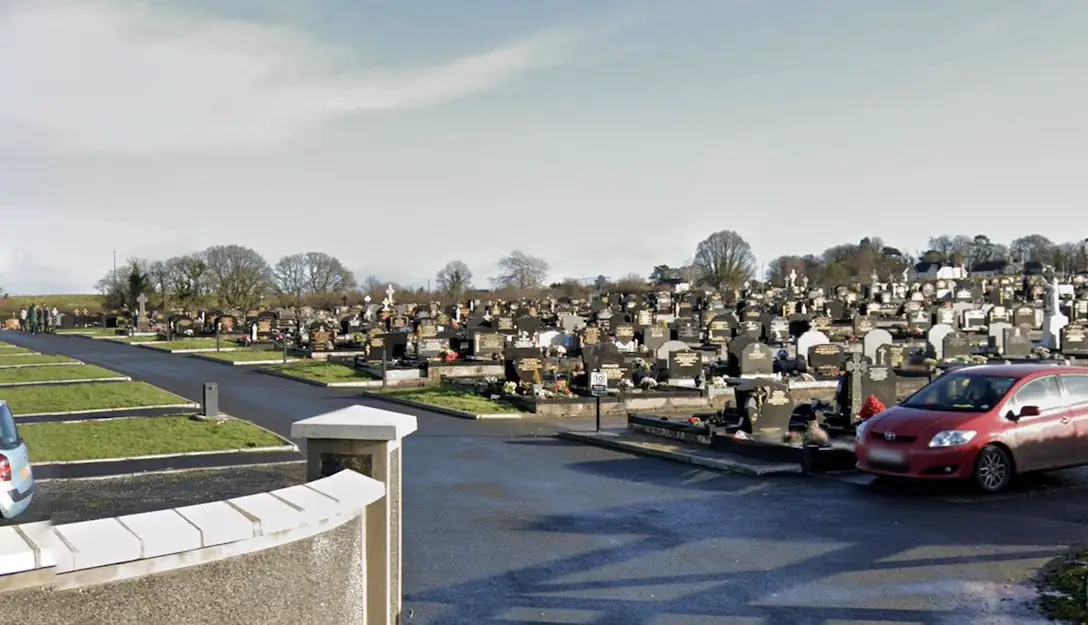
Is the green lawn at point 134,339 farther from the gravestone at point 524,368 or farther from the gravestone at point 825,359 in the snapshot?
the gravestone at point 825,359

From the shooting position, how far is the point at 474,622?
6.91 metres

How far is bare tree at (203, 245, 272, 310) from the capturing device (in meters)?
77.4

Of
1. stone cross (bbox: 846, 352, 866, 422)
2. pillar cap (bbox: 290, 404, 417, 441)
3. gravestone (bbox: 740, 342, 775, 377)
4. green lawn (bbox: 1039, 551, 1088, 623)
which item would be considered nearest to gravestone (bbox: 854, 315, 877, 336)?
gravestone (bbox: 740, 342, 775, 377)

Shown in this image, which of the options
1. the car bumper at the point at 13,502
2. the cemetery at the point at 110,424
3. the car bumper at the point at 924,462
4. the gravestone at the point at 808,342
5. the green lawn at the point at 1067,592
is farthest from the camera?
the gravestone at the point at 808,342

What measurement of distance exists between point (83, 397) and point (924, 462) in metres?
19.1

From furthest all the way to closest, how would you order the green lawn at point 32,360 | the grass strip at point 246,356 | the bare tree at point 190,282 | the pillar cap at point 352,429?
the bare tree at point 190,282 < the grass strip at point 246,356 < the green lawn at point 32,360 < the pillar cap at point 352,429

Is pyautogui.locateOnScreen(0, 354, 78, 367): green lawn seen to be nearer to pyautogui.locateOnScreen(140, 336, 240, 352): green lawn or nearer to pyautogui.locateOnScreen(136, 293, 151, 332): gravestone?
pyautogui.locateOnScreen(140, 336, 240, 352): green lawn

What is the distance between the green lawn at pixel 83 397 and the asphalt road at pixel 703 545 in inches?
378

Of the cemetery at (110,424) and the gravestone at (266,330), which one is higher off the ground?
the gravestone at (266,330)

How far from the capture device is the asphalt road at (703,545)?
7.18 metres

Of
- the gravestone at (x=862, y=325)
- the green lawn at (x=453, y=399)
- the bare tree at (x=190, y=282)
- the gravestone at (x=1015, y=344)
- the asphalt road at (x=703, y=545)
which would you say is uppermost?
the bare tree at (x=190, y=282)

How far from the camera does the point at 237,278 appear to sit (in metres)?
78.6

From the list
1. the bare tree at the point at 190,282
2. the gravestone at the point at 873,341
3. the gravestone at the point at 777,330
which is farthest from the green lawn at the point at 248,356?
the bare tree at the point at 190,282

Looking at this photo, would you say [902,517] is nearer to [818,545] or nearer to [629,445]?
[818,545]
